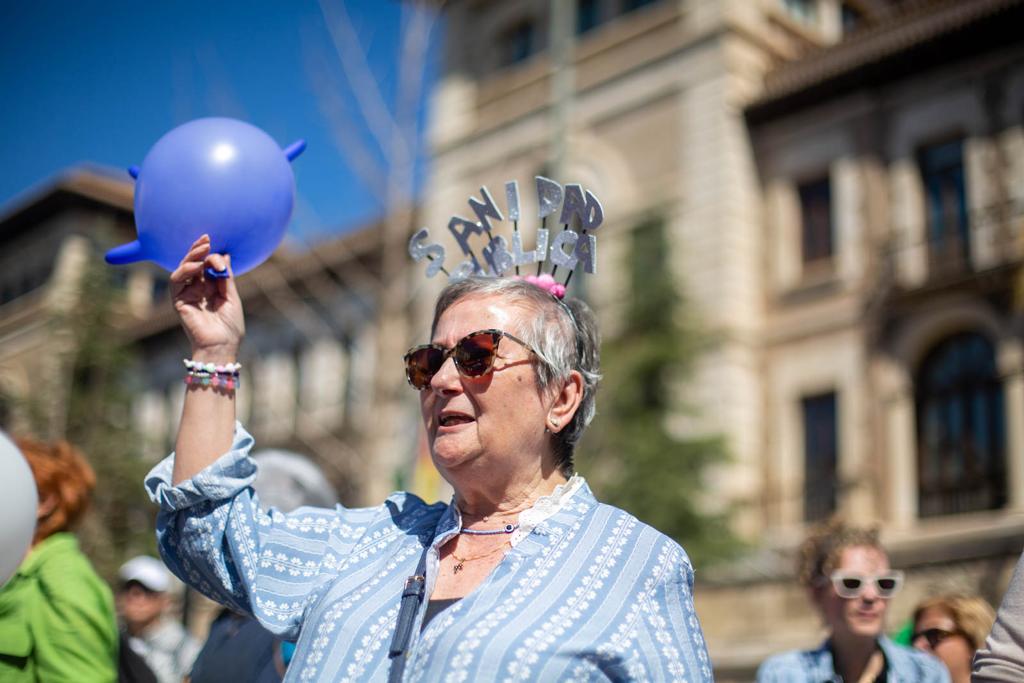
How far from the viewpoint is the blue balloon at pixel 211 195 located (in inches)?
128

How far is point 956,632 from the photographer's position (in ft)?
16.7

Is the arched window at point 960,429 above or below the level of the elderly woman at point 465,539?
above

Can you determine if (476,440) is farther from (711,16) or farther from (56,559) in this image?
(711,16)

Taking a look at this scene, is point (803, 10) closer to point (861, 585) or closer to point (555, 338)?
point (861, 585)

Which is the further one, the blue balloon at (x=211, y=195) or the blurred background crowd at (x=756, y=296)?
the blurred background crowd at (x=756, y=296)

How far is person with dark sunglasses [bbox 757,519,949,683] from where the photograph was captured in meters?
4.70

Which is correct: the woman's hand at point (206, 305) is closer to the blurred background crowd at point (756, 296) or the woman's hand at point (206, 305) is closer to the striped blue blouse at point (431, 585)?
the striped blue blouse at point (431, 585)

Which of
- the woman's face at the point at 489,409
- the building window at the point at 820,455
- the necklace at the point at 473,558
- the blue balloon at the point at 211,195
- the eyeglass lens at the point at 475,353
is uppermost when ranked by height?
the building window at the point at 820,455

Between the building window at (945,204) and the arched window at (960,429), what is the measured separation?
118cm

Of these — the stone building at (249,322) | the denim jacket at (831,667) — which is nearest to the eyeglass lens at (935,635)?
the denim jacket at (831,667)

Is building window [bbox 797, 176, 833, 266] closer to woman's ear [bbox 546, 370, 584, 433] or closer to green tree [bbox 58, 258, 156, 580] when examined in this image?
green tree [bbox 58, 258, 156, 580]

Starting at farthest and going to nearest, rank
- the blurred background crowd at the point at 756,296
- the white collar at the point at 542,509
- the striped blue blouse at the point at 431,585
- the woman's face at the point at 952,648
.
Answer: the blurred background crowd at the point at 756,296 → the woman's face at the point at 952,648 → the white collar at the point at 542,509 → the striped blue blouse at the point at 431,585

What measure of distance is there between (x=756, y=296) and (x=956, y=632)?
53.1 ft

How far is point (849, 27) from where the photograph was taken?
24.5 m
